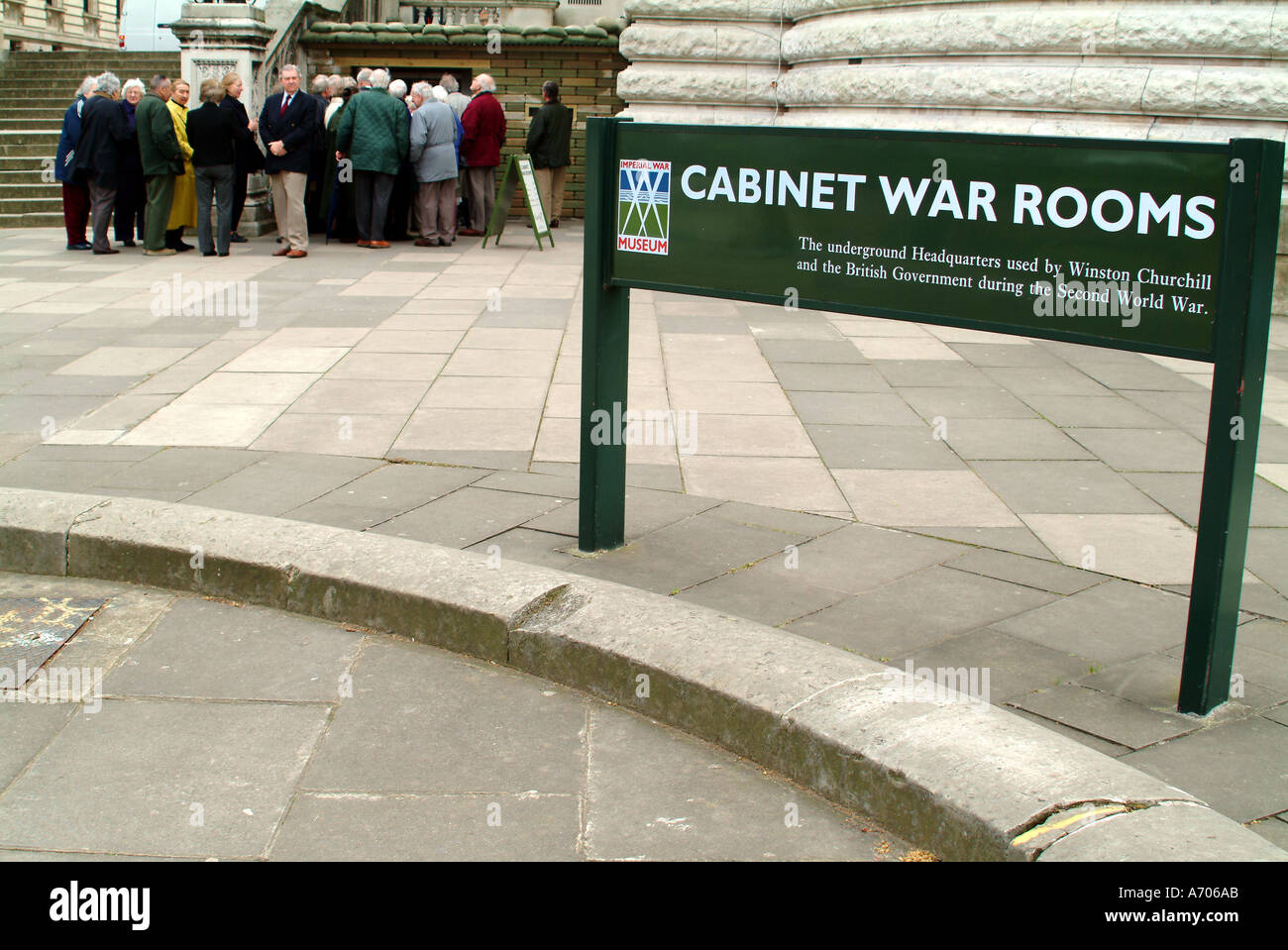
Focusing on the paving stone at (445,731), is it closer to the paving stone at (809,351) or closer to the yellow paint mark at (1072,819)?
the yellow paint mark at (1072,819)

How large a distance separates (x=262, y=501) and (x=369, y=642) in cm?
157

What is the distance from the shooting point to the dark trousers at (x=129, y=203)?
13.9 meters

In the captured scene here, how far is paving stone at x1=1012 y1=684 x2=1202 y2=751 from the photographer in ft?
11.6

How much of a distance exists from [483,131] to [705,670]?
13.1 metres

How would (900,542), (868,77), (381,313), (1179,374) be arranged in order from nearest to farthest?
(900,542) < (1179,374) < (381,313) < (868,77)

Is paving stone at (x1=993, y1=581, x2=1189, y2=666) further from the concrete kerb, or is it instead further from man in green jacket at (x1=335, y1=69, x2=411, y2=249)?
man in green jacket at (x1=335, y1=69, x2=411, y2=249)

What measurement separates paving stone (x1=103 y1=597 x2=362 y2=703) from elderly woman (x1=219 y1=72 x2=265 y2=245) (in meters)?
10.1

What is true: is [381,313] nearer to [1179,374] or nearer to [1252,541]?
[1179,374]

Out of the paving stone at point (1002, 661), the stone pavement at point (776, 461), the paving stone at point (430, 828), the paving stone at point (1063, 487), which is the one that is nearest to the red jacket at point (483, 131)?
the stone pavement at point (776, 461)

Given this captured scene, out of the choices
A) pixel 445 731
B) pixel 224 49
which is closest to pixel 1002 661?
pixel 445 731

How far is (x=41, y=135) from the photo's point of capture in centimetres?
1983

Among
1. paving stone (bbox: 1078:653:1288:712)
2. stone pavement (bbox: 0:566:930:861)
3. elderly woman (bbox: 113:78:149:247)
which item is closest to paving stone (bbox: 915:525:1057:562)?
paving stone (bbox: 1078:653:1288:712)
